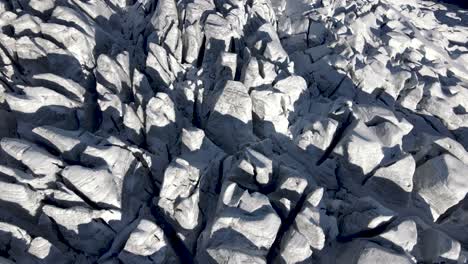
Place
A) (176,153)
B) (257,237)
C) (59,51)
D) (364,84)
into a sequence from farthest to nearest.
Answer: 1. (364,84)
2. (59,51)
3. (176,153)
4. (257,237)

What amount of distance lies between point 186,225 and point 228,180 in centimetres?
309

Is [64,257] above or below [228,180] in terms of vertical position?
below

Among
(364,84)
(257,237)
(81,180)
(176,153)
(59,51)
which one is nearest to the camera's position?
(257,237)

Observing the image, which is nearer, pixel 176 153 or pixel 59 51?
pixel 176 153

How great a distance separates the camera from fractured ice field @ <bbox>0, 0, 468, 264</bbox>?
55.6 feet

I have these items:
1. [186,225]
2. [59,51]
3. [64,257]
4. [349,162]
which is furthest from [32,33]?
[349,162]

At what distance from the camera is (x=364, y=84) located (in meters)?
28.6

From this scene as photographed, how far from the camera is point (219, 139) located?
75.7ft

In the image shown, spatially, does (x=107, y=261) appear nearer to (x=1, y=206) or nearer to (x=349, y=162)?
(x=1, y=206)

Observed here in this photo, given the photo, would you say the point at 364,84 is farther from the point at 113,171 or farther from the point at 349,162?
the point at 113,171

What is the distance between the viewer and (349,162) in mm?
21422

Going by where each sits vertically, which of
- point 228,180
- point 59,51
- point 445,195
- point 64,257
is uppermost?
point 59,51

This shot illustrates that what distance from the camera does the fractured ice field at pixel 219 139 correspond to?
16953 millimetres

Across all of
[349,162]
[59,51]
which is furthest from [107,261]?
[59,51]
